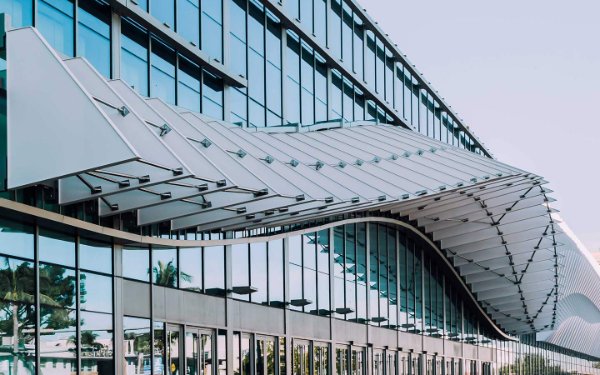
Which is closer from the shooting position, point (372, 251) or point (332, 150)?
point (332, 150)

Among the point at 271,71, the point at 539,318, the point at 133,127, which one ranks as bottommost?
the point at 539,318

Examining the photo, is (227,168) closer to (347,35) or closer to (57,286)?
(57,286)

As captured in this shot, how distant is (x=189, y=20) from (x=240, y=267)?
269 inches

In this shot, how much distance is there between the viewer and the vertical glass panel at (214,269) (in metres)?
26.3

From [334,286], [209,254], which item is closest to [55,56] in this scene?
[209,254]

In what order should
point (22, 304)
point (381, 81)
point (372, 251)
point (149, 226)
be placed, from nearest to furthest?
point (22, 304) → point (149, 226) → point (372, 251) → point (381, 81)

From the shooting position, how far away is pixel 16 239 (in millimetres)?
18234

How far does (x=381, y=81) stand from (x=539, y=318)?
2671 centimetres

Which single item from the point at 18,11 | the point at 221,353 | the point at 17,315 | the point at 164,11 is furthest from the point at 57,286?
the point at 164,11

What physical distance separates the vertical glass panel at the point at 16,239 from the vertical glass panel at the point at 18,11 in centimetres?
366

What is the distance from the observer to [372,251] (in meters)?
40.6

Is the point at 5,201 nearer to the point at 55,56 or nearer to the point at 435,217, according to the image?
the point at 55,56

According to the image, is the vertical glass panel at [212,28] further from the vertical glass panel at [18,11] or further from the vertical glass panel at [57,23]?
the vertical glass panel at [18,11]

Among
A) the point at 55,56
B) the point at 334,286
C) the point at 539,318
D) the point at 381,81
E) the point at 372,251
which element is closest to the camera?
the point at 55,56
